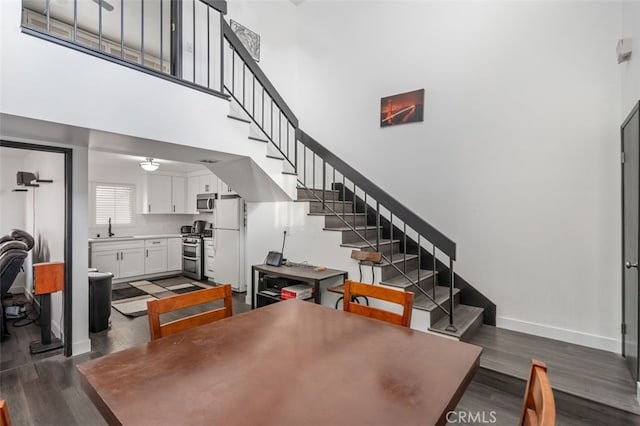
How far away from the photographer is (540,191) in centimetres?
322

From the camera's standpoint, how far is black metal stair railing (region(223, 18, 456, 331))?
10.1ft

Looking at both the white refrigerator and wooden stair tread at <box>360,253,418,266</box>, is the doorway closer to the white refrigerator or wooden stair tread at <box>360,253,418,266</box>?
wooden stair tread at <box>360,253,418,266</box>

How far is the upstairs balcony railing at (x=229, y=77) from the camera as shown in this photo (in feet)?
10.0

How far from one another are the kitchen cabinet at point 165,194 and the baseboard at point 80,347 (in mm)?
4112

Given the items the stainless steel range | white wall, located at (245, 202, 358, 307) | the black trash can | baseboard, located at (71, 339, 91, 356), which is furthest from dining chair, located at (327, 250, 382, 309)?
the stainless steel range

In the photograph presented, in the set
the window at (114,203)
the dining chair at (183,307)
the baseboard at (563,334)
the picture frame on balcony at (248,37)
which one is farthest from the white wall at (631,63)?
the window at (114,203)

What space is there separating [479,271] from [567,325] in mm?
898

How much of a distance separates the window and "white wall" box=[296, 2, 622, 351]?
17.5ft

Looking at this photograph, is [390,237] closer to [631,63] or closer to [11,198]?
[631,63]

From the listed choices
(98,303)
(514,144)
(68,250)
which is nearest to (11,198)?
(68,250)

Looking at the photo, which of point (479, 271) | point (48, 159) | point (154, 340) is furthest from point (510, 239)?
point (48, 159)

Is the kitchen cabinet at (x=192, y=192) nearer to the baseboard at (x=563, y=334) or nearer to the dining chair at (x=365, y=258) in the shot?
the dining chair at (x=365, y=258)

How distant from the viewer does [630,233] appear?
2.52 metres

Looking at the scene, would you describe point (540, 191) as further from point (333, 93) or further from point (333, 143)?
point (333, 93)
